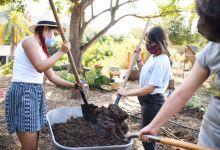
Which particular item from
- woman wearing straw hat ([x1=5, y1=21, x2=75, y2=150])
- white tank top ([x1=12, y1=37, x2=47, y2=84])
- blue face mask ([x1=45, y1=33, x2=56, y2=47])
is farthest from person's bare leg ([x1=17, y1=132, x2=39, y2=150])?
blue face mask ([x1=45, y1=33, x2=56, y2=47])

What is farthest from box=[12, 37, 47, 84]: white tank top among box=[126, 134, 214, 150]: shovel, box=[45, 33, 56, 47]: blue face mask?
box=[126, 134, 214, 150]: shovel

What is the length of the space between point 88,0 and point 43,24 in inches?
171

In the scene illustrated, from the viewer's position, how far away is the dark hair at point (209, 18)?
136cm

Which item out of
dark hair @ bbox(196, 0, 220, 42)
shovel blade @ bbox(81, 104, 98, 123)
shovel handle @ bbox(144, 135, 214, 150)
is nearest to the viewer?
dark hair @ bbox(196, 0, 220, 42)

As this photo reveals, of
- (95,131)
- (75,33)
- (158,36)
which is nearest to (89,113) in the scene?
(95,131)

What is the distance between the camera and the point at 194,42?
65.0 feet

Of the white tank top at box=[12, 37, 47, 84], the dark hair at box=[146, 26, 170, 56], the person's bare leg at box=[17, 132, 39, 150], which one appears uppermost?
the dark hair at box=[146, 26, 170, 56]

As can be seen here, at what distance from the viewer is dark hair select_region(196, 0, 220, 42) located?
1.36 m

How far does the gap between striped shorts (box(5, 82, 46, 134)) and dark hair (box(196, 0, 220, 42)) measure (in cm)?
177

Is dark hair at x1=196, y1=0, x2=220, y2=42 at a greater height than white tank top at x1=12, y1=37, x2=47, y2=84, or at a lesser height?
greater

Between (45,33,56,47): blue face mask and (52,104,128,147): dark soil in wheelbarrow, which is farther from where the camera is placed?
(45,33,56,47): blue face mask

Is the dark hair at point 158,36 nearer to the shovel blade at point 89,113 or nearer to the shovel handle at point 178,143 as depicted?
the shovel blade at point 89,113

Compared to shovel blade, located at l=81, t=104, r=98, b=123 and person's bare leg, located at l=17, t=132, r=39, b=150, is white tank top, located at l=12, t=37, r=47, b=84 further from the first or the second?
shovel blade, located at l=81, t=104, r=98, b=123

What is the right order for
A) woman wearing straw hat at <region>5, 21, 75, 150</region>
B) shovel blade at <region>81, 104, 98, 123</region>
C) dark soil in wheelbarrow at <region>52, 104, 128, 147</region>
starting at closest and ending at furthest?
dark soil in wheelbarrow at <region>52, 104, 128, 147</region>, woman wearing straw hat at <region>5, 21, 75, 150</region>, shovel blade at <region>81, 104, 98, 123</region>
